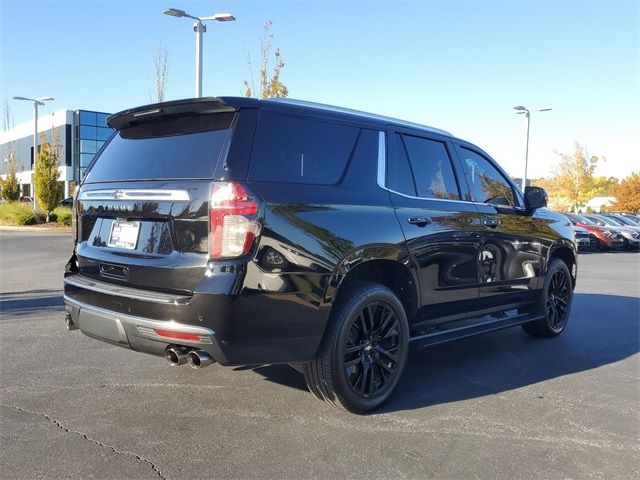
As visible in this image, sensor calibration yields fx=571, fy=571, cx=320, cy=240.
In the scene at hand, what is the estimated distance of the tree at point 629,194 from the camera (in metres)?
56.1

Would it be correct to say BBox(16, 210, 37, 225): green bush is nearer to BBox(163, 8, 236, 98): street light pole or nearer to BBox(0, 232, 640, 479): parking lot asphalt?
BBox(163, 8, 236, 98): street light pole

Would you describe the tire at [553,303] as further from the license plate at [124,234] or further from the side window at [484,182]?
the license plate at [124,234]

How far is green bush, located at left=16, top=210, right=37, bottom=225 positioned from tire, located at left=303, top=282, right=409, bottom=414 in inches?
1049

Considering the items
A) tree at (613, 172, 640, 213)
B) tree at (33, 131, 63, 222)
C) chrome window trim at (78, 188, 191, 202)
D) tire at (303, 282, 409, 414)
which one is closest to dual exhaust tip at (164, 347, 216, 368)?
tire at (303, 282, 409, 414)

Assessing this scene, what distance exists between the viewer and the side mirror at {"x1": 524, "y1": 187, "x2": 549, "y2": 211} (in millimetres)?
5793

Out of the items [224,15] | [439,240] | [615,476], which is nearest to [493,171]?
[439,240]

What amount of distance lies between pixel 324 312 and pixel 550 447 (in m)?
1.59

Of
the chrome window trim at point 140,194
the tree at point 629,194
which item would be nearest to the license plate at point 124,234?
the chrome window trim at point 140,194

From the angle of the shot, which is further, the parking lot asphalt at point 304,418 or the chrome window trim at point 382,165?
the chrome window trim at point 382,165

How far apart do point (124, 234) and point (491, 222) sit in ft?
10.4

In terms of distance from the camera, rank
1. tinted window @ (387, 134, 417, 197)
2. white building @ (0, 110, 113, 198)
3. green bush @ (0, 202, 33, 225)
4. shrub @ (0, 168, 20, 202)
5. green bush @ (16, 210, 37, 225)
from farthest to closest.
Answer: white building @ (0, 110, 113, 198), shrub @ (0, 168, 20, 202), green bush @ (0, 202, 33, 225), green bush @ (16, 210, 37, 225), tinted window @ (387, 134, 417, 197)

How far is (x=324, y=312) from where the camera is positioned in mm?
3520

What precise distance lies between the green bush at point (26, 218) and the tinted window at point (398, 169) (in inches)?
1039

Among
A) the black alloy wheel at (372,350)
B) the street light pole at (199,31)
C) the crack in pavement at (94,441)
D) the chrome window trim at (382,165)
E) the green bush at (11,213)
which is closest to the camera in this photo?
the crack in pavement at (94,441)
